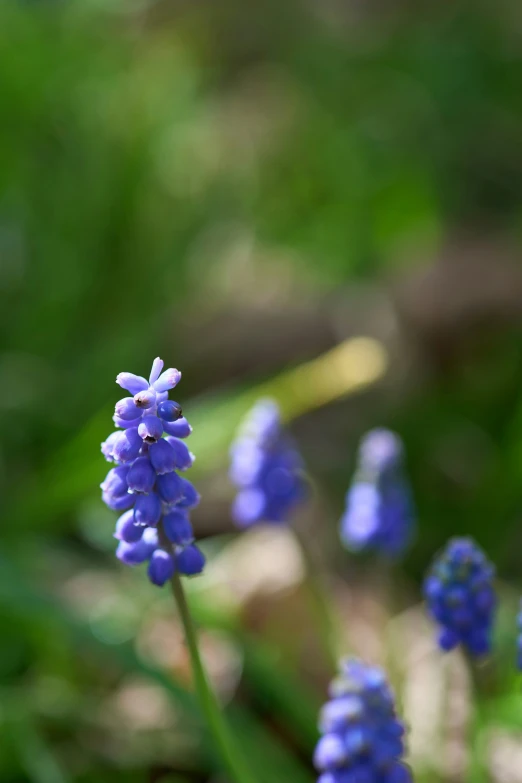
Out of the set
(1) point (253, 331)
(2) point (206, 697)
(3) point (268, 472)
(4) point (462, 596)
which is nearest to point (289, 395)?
(3) point (268, 472)

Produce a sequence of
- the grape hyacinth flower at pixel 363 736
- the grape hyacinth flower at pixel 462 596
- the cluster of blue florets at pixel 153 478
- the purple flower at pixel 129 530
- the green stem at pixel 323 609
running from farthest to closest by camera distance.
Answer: the green stem at pixel 323 609, the grape hyacinth flower at pixel 462 596, the grape hyacinth flower at pixel 363 736, the purple flower at pixel 129 530, the cluster of blue florets at pixel 153 478

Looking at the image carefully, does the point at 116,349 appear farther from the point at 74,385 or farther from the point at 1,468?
the point at 1,468

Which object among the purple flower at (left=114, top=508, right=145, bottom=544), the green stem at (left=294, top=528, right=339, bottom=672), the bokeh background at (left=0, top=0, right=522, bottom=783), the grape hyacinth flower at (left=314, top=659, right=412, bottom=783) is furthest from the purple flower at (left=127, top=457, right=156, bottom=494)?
the green stem at (left=294, top=528, right=339, bottom=672)

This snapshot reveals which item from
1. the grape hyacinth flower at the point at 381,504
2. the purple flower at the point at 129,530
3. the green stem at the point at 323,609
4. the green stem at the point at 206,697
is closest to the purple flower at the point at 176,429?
the purple flower at the point at 129,530

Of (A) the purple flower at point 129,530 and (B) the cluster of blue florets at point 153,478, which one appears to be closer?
(B) the cluster of blue florets at point 153,478

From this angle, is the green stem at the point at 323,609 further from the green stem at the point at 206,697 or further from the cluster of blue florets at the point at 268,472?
the green stem at the point at 206,697

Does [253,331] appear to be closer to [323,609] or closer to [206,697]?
[323,609]

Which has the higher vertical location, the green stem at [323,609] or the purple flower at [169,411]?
the green stem at [323,609]
